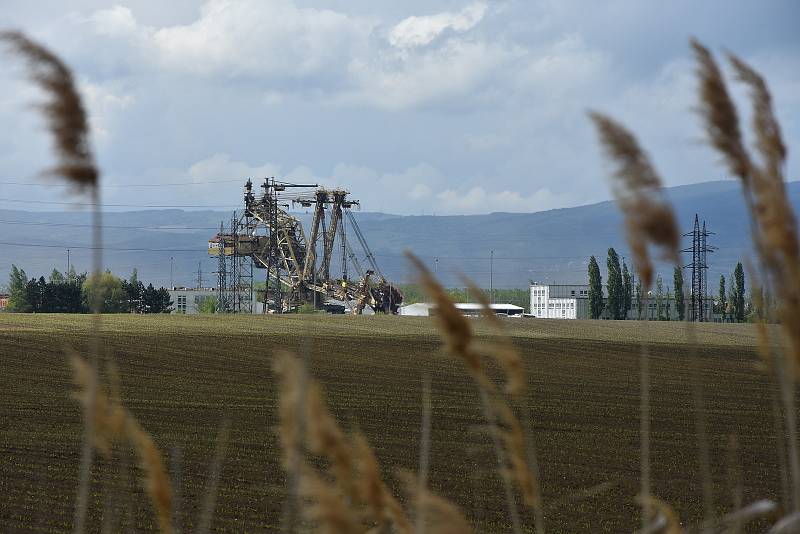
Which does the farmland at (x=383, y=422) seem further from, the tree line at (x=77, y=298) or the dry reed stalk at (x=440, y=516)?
the tree line at (x=77, y=298)

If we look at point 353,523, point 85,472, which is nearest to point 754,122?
point 353,523

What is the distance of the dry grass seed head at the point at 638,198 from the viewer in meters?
1.43

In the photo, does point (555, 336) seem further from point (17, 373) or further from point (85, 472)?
point (85, 472)

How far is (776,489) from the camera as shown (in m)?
11.7

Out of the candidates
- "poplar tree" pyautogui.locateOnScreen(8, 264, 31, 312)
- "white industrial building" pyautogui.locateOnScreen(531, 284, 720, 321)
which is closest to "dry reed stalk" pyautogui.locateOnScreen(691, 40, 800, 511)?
"poplar tree" pyautogui.locateOnScreen(8, 264, 31, 312)

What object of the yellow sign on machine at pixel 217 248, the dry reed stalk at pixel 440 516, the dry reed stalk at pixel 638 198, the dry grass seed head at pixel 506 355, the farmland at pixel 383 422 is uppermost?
the yellow sign on machine at pixel 217 248

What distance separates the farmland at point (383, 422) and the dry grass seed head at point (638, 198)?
0.28m

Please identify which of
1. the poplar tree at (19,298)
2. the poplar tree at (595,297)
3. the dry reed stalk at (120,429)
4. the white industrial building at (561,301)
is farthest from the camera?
the white industrial building at (561,301)

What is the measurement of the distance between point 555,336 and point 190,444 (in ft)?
95.5

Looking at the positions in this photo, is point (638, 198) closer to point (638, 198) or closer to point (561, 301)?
point (638, 198)

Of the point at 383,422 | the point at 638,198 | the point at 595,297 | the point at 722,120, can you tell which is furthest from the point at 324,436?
the point at 595,297

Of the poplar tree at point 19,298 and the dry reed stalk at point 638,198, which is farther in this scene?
the poplar tree at point 19,298

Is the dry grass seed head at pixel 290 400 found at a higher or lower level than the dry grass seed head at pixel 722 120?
lower

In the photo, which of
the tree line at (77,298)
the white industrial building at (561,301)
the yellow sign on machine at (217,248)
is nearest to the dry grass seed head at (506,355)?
the tree line at (77,298)
